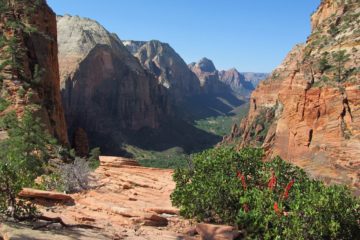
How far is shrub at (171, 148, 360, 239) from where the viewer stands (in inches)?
551

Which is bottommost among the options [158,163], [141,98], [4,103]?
[158,163]

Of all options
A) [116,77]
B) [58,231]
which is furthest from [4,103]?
[116,77]

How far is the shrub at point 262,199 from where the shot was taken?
13984 mm

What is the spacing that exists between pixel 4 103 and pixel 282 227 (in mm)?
27417

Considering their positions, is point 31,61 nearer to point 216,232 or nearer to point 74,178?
point 74,178

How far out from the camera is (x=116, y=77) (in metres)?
183

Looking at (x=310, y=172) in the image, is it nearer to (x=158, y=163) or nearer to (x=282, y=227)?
(x=282, y=227)

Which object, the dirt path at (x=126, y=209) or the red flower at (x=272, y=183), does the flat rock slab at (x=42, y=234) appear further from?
the red flower at (x=272, y=183)

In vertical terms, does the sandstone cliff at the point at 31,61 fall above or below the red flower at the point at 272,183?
above

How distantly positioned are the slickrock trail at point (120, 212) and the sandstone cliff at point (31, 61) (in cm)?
1539

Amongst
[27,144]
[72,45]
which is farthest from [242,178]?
[72,45]

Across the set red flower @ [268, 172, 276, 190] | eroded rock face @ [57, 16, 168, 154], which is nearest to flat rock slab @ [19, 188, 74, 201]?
red flower @ [268, 172, 276, 190]

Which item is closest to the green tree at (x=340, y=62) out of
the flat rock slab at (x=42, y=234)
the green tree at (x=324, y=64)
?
the green tree at (x=324, y=64)

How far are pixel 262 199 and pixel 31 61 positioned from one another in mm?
32533
